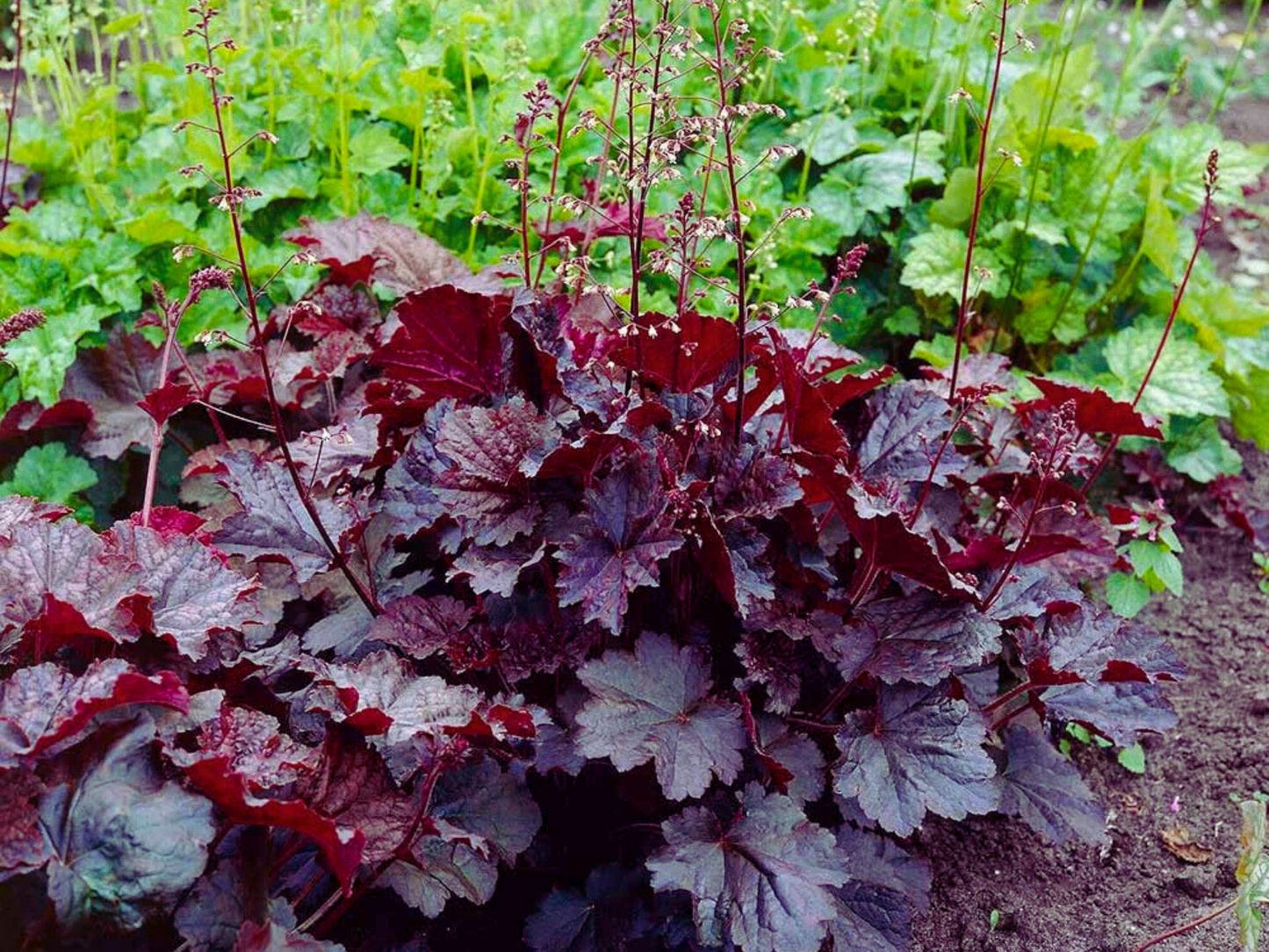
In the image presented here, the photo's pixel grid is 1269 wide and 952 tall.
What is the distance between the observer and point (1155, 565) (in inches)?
97.5

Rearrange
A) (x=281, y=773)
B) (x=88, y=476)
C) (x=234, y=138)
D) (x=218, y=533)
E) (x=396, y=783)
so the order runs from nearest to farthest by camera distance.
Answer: (x=281, y=773), (x=396, y=783), (x=218, y=533), (x=88, y=476), (x=234, y=138)

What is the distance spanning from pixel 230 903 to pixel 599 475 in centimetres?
82

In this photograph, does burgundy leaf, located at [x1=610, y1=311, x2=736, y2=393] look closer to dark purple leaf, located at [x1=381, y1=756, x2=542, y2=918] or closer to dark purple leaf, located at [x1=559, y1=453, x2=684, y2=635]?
dark purple leaf, located at [x1=559, y1=453, x2=684, y2=635]

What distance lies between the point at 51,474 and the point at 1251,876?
90.6 inches

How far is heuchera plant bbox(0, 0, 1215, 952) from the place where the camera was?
1.52 metres

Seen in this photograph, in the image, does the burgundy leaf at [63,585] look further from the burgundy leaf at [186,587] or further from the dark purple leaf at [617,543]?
the dark purple leaf at [617,543]

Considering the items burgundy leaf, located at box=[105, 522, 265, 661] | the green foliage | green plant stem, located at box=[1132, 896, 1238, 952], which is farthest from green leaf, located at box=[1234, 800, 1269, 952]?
the green foliage

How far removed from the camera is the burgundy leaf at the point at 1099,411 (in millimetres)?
2119

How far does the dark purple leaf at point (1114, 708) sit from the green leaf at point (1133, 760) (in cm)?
52

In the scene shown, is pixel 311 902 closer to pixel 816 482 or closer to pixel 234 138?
pixel 816 482

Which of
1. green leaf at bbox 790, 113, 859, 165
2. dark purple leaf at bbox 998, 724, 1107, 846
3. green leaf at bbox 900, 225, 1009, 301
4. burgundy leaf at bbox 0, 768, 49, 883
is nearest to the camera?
burgundy leaf at bbox 0, 768, 49, 883

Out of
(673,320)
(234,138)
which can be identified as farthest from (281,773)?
(234,138)

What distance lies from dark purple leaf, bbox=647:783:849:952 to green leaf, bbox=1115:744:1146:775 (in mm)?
1143

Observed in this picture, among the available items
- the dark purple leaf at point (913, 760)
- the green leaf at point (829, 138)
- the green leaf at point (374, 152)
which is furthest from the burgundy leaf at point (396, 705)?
the green leaf at point (829, 138)
